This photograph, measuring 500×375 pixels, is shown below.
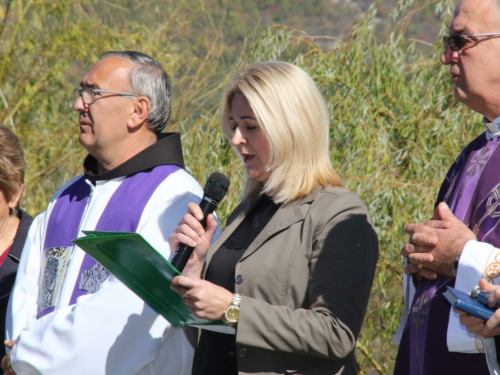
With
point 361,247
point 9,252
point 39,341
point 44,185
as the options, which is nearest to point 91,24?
point 44,185

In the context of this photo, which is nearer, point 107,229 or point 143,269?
point 143,269

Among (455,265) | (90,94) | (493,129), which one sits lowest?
(455,265)

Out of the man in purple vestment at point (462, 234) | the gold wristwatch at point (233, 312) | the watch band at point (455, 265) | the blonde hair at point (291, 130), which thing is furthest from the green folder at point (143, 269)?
the watch band at point (455, 265)

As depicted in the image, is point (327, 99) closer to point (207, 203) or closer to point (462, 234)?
point (207, 203)

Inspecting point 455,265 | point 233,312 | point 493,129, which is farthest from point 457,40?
point 233,312

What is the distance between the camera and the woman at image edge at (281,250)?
319 centimetres

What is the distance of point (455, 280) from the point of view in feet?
9.71

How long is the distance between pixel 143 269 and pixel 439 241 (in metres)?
Result: 1.10

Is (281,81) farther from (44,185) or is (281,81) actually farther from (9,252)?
(44,185)

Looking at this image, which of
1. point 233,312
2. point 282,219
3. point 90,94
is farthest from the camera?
point 90,94

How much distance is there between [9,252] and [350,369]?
7.47 ft

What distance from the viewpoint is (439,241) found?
2.96 metres

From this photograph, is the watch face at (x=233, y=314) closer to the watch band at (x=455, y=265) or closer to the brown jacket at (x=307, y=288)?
the brown jacket at (x=307, y=288)

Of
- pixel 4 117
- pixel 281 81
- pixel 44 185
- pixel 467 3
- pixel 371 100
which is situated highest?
pixel 467 3
